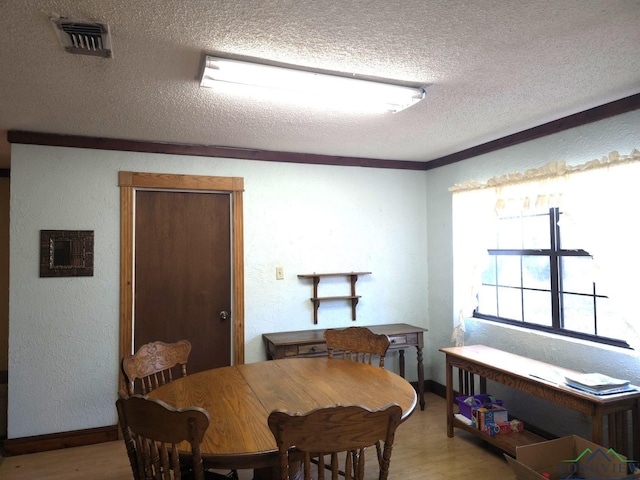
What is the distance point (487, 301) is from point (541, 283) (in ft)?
2.12

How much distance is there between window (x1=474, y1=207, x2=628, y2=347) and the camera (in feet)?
9.68

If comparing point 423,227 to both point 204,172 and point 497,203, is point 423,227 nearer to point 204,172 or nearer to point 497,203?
point 497,203

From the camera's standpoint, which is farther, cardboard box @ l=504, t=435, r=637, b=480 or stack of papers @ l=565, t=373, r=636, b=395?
stack of papers @ l=565, t=373, r=636, b=395

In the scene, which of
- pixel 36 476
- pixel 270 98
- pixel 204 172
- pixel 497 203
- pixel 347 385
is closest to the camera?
pixel 347 385

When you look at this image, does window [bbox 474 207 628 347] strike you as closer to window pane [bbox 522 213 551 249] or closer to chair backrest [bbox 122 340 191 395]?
window pane [bbox 522 213 551 249]

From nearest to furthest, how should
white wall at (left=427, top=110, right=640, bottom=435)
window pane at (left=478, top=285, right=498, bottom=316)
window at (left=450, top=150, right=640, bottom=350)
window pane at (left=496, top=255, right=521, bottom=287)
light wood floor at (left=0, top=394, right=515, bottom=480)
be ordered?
window at (left=450, top=150, right=640, bottom=350), white wall at (left=427, top=110, right=640, bottom=435), light wood floor at (left=0, top=394, right=515, bottom=480), window pane at (left=496, top=255, right=521, bottom=287), window pane at (left=478, top=285, right=498, bottom=316)

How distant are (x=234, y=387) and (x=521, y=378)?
5.87 ft

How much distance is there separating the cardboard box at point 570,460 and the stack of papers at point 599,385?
11.1 inches

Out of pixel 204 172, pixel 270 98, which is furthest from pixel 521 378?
pixel 204 172

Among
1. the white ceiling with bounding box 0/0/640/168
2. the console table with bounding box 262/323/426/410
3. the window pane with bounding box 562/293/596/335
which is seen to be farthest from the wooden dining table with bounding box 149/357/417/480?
the white ceiling with bounding box 0/0/640/168

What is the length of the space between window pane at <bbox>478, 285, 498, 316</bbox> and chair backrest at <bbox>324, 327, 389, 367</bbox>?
143 cm

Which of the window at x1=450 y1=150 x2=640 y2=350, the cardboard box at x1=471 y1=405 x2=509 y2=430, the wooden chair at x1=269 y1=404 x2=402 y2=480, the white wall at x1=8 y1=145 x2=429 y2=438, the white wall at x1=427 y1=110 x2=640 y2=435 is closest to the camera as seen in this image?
the wooden chair at x1=269 y1=404 x2=402 y2=480

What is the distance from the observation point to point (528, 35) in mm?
1870

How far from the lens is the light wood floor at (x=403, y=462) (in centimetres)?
281
